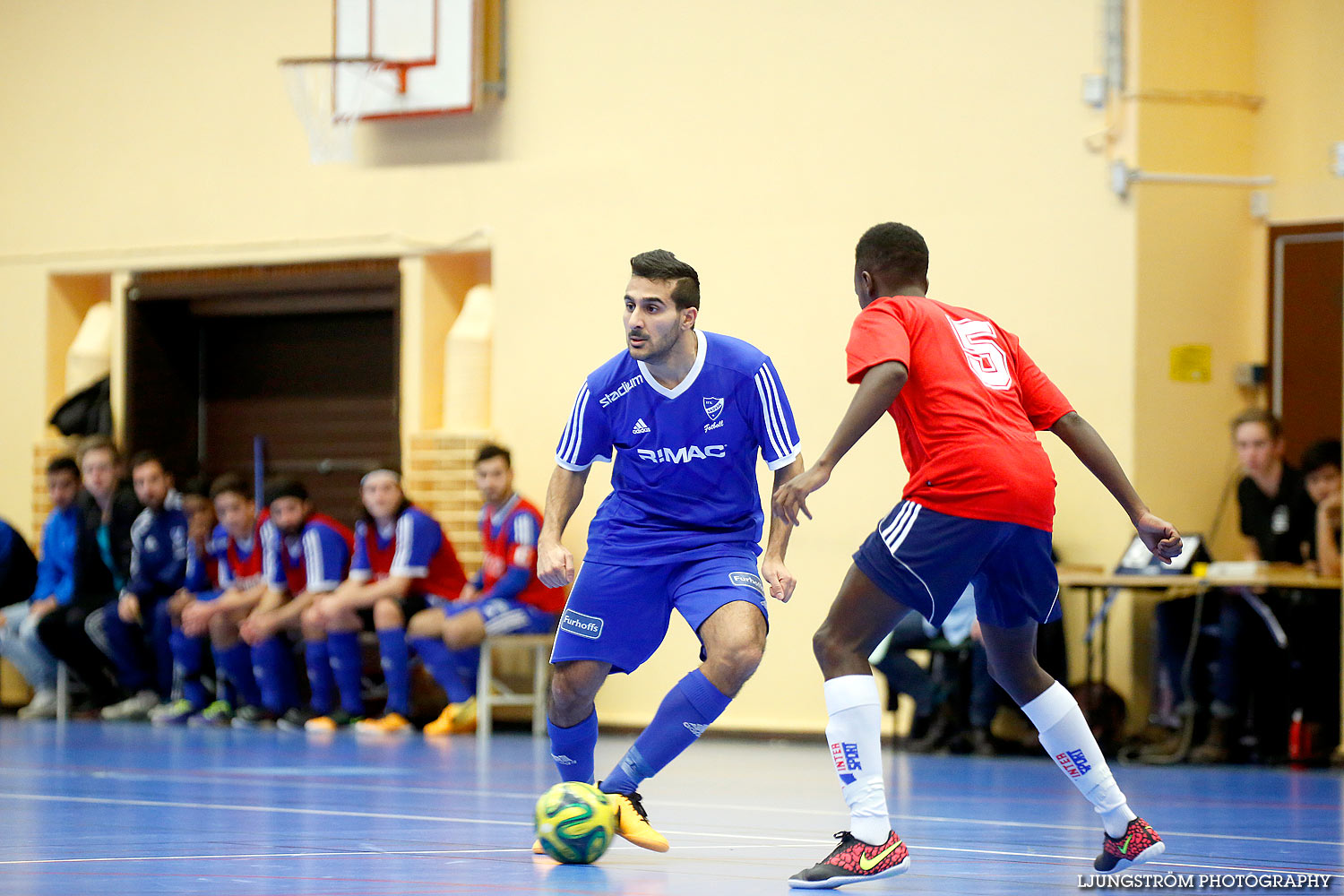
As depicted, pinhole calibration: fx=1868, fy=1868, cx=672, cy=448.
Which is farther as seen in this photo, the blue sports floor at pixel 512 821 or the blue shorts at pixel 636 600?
the blue shorts at pixel 636 600

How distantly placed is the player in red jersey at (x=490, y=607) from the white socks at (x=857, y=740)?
24.2 feet

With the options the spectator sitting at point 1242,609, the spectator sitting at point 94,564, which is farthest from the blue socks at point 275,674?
the spectator sitting at point 1242,609

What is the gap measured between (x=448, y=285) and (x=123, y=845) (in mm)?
8882

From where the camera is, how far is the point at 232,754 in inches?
423

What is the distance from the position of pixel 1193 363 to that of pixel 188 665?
304 inches

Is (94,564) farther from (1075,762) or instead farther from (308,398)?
(1075,762)

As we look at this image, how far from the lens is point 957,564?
17.3 feet

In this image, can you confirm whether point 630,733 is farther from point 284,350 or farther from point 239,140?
point 239,140

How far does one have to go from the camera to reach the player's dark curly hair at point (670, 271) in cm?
598

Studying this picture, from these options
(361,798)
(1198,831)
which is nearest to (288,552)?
(361,798)

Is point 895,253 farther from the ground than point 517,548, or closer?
farther from the ground

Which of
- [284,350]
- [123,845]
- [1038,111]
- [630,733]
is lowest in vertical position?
[630,733]

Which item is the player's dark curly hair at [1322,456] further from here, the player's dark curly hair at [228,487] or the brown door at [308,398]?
the player's dark curly hair at [228,487]

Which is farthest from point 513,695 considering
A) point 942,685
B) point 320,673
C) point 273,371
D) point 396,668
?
point 273,371
